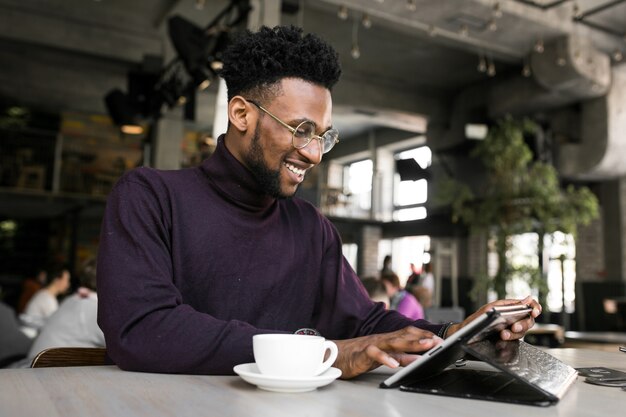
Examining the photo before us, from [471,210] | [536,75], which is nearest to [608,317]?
[471,210]

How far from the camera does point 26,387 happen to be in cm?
77

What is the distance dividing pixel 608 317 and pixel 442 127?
13.9 ft

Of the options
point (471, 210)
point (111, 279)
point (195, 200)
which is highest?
point (471, 210)

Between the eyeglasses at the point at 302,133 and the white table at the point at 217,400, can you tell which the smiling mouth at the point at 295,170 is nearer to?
the eyeglasses at the point at 302,133

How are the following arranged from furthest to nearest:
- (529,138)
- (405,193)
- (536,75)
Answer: (405,193), (529,138), (536,75)

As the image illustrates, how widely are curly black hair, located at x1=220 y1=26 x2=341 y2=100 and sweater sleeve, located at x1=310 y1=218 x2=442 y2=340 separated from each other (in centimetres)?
41

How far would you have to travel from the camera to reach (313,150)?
4.10ft

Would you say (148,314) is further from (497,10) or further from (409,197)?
(409,197)

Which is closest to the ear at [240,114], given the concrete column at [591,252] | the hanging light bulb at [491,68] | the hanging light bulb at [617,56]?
the hanging light bulb at [491,68]

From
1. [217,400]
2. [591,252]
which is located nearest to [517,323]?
[217,400]

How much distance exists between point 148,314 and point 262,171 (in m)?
0.41

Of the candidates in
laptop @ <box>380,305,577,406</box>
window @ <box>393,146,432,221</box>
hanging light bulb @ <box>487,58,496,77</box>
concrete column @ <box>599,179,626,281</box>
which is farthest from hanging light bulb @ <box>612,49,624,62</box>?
laptop @ <box>380,305,577,406</box>

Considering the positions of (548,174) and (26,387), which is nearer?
(26,387)

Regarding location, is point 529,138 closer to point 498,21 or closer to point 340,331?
point 498,21
